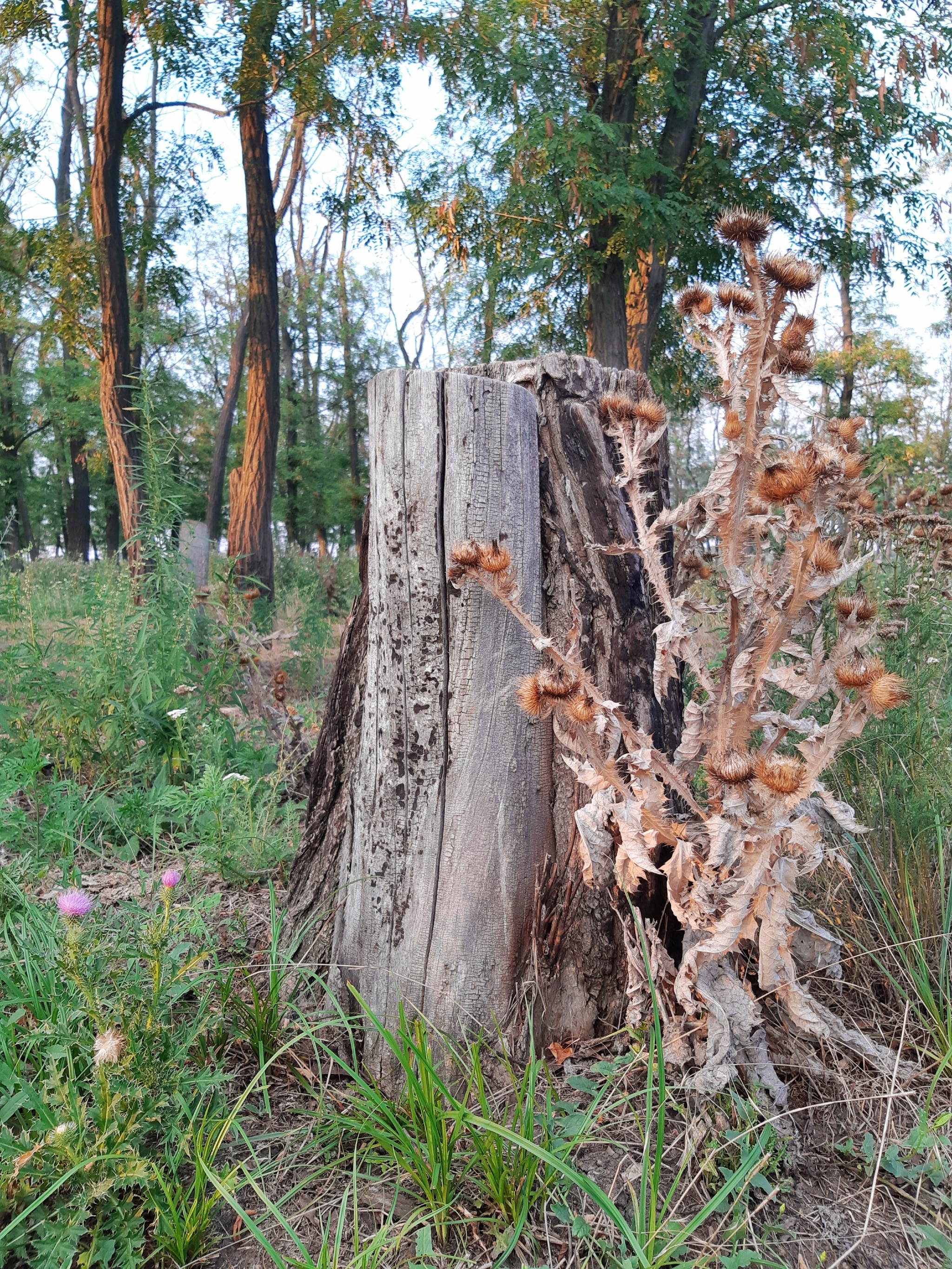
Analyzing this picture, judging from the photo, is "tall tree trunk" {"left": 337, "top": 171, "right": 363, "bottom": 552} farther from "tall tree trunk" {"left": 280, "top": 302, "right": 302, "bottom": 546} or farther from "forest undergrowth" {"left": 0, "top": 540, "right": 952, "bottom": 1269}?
"forest undergrowth" {"left": 0, "top": 540, "right": 952, "bottom": 1269}

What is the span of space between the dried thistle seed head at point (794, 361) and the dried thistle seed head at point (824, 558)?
408mm

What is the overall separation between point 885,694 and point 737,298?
832 mm

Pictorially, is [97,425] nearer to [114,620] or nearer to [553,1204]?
[114,620]

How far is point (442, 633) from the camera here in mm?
1991

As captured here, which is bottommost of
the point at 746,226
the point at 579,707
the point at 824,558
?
the point at 579,707

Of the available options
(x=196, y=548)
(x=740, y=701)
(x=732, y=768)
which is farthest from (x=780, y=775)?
(x=196, y=548)

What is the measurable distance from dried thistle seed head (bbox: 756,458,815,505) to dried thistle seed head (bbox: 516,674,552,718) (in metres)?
0.56

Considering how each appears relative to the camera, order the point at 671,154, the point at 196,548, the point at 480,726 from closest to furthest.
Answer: the point at 480,726, the point at 196,548, the point at 671,154

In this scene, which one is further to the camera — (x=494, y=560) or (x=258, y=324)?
(x=258, y=324)

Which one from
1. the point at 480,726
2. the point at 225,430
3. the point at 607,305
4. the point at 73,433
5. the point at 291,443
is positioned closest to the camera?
the point at 480,726

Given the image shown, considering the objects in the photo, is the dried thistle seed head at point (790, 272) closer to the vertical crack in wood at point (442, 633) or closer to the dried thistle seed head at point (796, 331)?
the dried thistle seed head at point (796, 331)

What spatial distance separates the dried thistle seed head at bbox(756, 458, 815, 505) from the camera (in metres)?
1.46

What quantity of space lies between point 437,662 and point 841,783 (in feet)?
4.66

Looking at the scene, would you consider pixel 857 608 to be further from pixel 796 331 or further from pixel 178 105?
pixel 178 105
